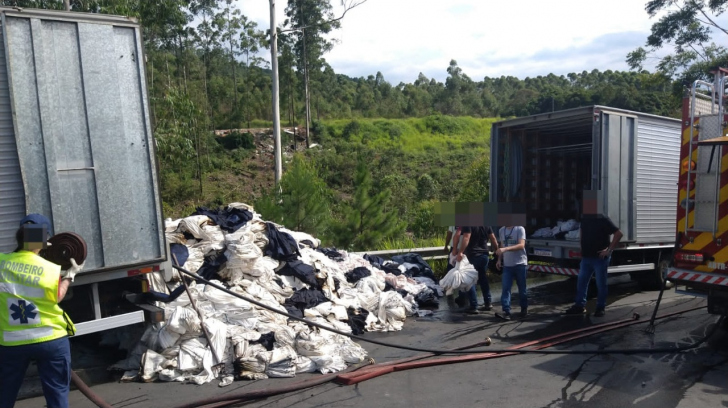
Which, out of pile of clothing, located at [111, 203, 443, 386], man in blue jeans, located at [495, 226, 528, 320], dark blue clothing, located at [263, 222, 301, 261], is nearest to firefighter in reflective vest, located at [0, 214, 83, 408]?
pile of clothing, located at [111, 203, 443, 386]

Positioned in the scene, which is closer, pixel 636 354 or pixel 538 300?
pixel 636 354

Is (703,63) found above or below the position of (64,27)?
above

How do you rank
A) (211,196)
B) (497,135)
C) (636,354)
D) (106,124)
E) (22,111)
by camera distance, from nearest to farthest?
1. (22,111)
2. (106,124)
3. (636,354)
4. (497,135)
5. (211,196)

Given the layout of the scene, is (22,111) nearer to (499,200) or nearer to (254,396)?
(254,396)

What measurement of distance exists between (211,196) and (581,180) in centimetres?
2078

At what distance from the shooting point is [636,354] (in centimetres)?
627

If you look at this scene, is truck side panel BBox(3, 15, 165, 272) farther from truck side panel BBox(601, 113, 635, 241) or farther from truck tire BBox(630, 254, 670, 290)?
truck tire BBox(630, 254, 670, 290)

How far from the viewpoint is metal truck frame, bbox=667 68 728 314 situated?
6.51 metres

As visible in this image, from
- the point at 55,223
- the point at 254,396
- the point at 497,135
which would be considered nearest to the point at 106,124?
the point at 55,223

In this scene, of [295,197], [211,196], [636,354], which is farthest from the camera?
[211,196]

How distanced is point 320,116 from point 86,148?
41.6 m

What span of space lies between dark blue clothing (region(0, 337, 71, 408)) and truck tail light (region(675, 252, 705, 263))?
6.63 metres

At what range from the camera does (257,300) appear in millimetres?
6812

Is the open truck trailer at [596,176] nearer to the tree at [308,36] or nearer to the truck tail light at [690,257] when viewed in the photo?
the truck tail light at [690,257]
